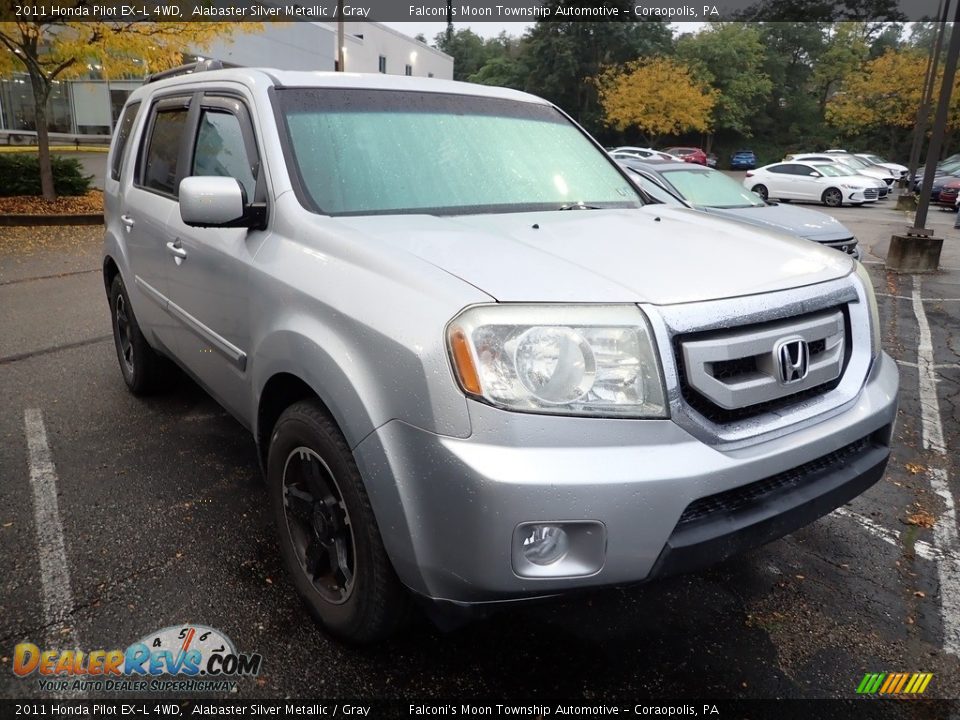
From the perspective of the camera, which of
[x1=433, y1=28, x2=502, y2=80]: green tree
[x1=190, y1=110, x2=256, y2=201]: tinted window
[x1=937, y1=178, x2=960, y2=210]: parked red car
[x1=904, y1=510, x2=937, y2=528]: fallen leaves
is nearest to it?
[x1=190, y1=110, x2=256, y2=201]: tinted window

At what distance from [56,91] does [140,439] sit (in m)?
37.5

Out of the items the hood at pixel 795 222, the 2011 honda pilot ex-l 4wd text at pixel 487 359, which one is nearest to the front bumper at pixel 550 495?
the 2011 honda pilot ex-l 4wd text at pixel 487 359

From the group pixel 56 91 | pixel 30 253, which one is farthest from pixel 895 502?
pixel 56 91

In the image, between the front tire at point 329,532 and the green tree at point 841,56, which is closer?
the front tire at point 329,532

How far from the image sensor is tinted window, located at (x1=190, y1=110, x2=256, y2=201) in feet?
9.77

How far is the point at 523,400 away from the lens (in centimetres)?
186

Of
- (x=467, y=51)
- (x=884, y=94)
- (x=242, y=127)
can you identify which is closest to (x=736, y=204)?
(x=242, y=127)

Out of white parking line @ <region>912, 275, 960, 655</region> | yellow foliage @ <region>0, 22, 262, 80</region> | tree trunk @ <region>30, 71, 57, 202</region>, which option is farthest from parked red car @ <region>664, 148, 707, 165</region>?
white parking line @ <region>912, 275, 960, 655</region>

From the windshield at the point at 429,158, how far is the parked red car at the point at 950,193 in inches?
948

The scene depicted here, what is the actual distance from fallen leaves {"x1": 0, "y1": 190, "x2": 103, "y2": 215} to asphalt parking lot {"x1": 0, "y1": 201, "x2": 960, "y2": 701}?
1055 cm

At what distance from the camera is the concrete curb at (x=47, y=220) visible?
12.6m

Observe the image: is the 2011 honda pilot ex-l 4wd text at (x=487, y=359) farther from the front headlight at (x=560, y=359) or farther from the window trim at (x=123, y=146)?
the window trim at (x=123, y=146)

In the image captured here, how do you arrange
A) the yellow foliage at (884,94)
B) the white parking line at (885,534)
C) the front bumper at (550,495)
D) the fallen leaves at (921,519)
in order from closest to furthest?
the front bumper at (550,495) → the white parking line at (885,534) → the fallen leaves at (921,519) → the yellow foliage at (884,94)

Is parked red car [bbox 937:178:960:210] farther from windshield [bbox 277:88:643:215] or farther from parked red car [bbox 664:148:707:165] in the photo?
windshield [bbox 277:88:643:215]
